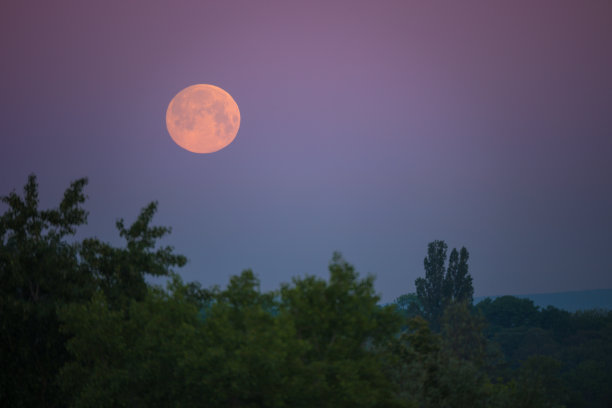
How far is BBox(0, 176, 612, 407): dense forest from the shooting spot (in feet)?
73.0

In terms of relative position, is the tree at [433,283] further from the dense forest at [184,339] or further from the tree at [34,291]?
the tree at [34,291]

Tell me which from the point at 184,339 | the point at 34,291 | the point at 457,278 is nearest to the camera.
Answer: the point at 184,339

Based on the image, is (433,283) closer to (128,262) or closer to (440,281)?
(440,281)

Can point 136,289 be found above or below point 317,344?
above

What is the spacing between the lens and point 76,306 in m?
26.7

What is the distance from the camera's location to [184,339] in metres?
23.3

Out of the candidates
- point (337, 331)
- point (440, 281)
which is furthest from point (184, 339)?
point (440, 281)

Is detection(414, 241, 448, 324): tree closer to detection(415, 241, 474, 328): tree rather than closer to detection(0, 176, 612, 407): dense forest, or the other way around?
detection(415, 241, 474, 328): tree

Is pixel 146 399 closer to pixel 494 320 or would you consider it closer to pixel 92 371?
pixel 92 371

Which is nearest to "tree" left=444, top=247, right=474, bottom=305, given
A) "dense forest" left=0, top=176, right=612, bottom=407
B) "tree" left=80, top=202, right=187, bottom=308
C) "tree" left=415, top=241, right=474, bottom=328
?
"tree" left=415, top=241, right=474, bottom=328

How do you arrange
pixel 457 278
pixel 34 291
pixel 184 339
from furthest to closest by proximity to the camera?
pixel 457 278 → pixel 34 291 → pixel 184 339

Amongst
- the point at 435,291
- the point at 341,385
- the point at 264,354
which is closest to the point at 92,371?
the point at 264,354

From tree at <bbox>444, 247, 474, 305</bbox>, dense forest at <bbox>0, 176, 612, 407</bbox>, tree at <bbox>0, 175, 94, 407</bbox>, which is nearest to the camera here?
dense forest at <bbox>0, 176, 612, 407</bbox>

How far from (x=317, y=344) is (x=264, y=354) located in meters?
3.09
